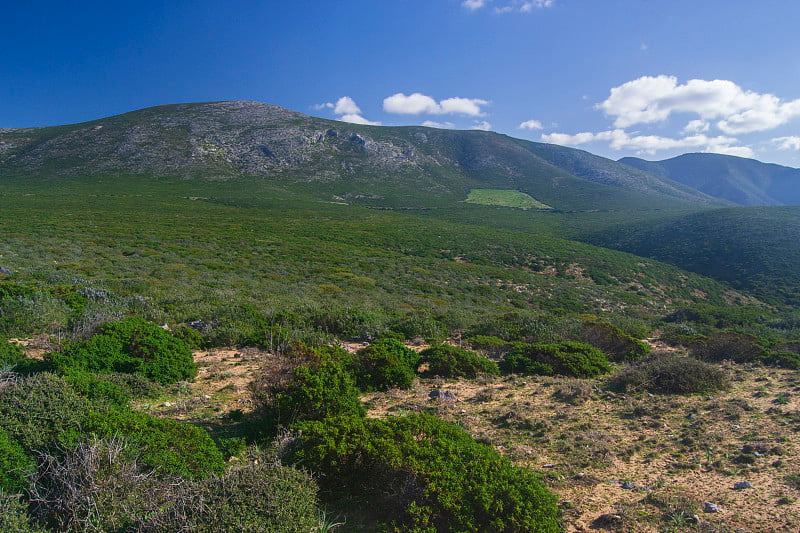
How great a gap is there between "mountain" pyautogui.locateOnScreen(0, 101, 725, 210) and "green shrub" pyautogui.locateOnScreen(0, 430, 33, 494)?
3238 inches

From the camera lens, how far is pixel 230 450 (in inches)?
170

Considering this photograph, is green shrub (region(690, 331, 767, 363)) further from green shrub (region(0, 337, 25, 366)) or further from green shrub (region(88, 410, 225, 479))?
green shrub (region(0, 337, 25, 366))

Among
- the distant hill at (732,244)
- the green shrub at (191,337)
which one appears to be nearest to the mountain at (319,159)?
the distant hill at (732,244)

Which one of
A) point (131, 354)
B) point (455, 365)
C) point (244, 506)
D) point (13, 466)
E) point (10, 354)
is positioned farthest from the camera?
point (455, 365)

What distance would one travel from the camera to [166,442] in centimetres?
365

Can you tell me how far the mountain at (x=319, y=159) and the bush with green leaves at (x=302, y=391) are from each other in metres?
79.9

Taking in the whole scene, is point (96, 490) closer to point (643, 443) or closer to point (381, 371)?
point (381, 371)

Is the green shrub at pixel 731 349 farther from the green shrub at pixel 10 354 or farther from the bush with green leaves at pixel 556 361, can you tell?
the green shrub at pixel 10 354

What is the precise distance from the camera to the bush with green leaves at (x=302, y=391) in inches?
195

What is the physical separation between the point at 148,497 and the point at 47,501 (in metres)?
0.73

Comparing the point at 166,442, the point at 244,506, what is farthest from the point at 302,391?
the point at 244,506

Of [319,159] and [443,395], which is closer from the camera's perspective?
[443,395]

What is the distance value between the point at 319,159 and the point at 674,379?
111 metres

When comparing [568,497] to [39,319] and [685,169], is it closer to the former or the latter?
[39,319]
